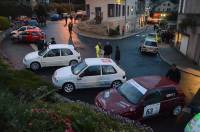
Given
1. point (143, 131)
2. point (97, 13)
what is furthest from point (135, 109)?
point (97, 13)

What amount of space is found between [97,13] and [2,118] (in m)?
40.9

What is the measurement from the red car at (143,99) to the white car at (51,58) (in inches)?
272

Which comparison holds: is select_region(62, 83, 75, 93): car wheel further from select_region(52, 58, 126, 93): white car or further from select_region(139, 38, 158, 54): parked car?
select_region(139, 38, 158, 54): parked car

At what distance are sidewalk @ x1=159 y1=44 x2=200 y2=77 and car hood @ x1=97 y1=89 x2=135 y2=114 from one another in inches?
427

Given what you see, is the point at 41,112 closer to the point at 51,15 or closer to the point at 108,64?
the point at 108,64

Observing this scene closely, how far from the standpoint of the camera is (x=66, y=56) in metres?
19.1

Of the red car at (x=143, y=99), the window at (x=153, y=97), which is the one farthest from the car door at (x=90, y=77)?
the window at (x=153, y=97)

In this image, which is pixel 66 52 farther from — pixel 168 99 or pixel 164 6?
pixel 164 6

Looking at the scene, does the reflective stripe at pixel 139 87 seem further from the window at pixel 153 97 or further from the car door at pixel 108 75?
the car door at pixel 108 75

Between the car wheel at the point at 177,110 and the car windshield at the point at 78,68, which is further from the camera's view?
the car windshield at the point at 78,68

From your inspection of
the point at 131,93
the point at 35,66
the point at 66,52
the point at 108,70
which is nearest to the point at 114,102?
the point at 131,93

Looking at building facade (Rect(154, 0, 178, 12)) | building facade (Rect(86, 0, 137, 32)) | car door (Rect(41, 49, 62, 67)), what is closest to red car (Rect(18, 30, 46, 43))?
car door (Rect(41, 49, 62, 67))

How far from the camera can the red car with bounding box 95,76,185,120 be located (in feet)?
38.0

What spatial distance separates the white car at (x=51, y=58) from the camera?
1873 cm
